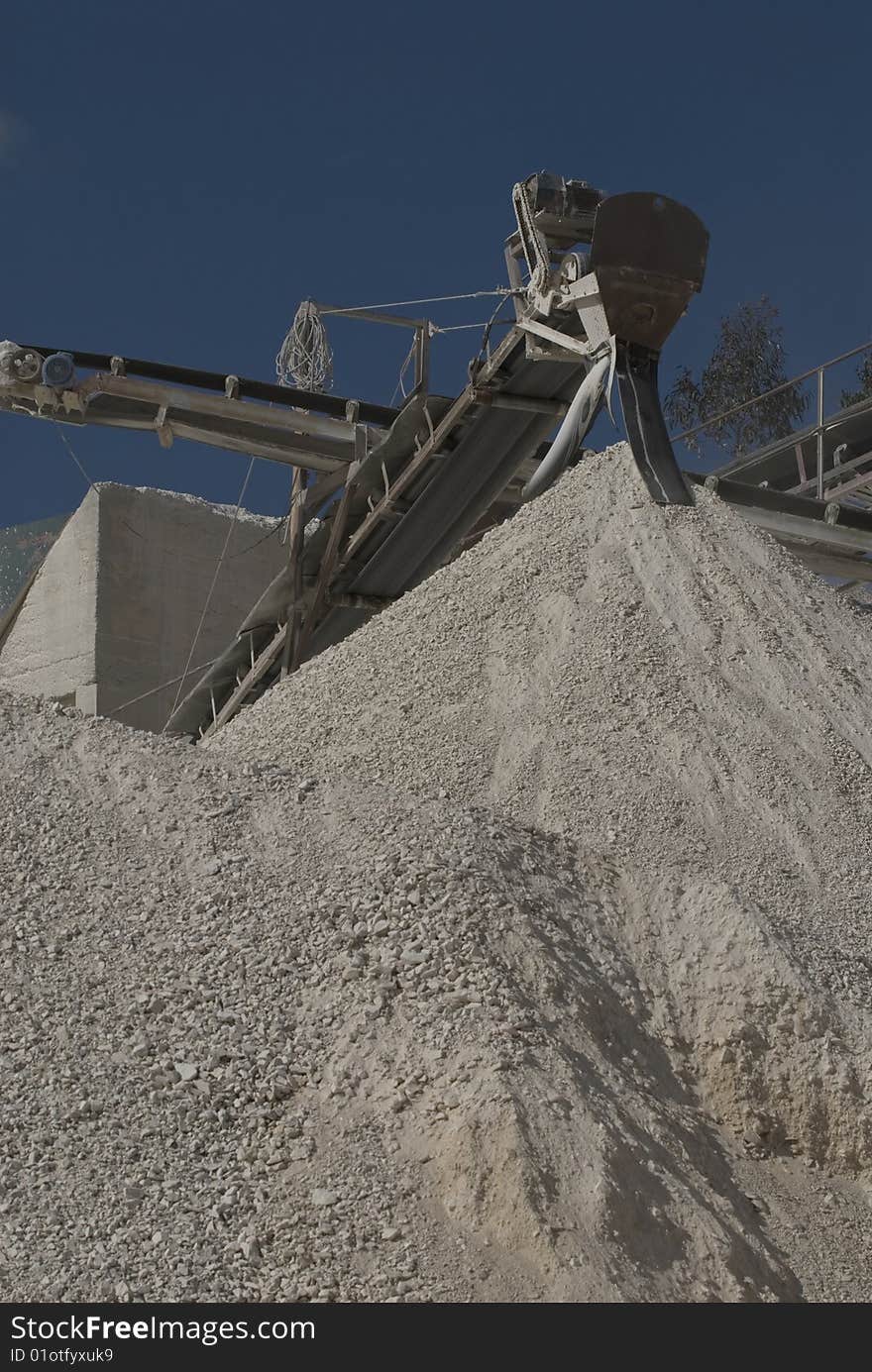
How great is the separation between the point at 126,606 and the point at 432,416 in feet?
20.3

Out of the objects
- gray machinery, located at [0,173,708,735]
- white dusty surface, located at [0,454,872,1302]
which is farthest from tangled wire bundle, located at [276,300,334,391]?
white dusty surface, located at [0,454,872,1302]

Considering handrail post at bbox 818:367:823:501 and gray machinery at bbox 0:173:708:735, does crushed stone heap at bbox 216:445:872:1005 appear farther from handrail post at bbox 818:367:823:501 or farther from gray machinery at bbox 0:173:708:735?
handrail post at bbox 818:367:823:501

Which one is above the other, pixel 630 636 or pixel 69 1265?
pixel 630 636

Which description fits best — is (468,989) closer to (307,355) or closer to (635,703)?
(635,703)

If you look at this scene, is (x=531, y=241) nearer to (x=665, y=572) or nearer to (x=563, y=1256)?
(x=665, y=572)

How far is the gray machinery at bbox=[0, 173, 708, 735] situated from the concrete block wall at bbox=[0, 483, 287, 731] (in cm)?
341

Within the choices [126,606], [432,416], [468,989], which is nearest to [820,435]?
[432,416]

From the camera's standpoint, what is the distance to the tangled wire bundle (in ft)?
55.1

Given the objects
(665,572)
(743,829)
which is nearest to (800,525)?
(665,572)

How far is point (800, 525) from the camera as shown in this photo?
15898 millimetres

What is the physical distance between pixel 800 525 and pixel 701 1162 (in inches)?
351

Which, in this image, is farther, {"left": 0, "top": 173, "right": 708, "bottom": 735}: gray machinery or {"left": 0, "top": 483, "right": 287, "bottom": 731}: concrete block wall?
{"left": 0, "top": 483, "right": 287, "bottom": 731}: concrete block wall

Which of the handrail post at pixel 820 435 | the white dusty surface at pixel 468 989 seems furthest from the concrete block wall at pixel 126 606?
the white dusty surface at pixel 468 989

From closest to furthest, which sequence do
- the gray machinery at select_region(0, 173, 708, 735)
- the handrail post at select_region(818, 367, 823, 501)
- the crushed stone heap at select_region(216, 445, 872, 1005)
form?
the crushed stone heap at select_region(216, 445, 872, 1005) < the gray machinery at select_region(0, 173, 708, 735) < the handrail post at select_region(818, 367, 823, 501)
